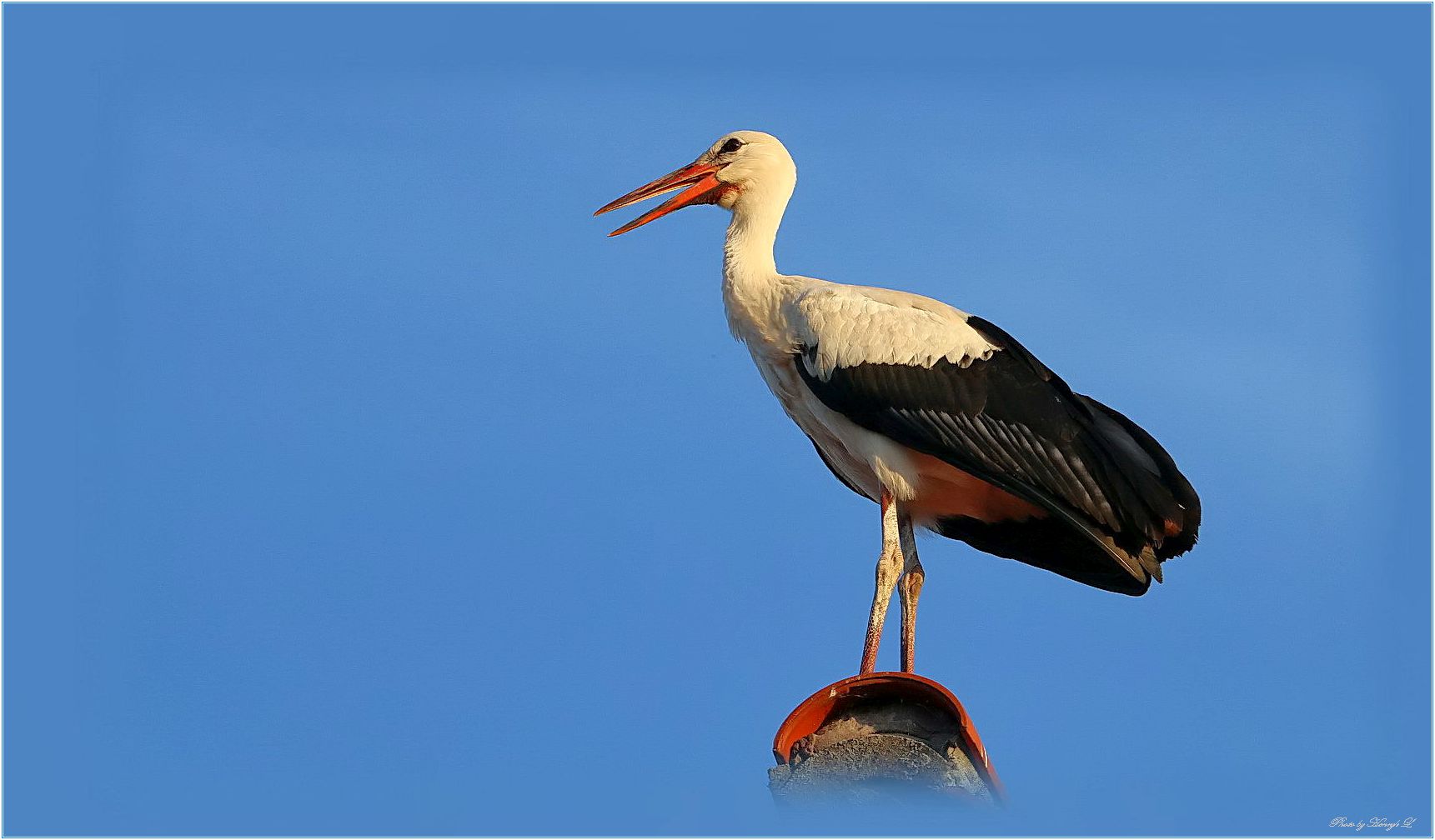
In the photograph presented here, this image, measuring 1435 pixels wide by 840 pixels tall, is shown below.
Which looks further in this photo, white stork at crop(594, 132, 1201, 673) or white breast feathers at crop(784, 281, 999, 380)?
white breast feathers at crop(784, 281, 999, 380)

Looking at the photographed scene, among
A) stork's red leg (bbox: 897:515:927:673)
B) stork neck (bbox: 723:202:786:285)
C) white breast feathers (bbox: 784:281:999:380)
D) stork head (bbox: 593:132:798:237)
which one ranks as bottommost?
stork's red leg (bbox: 897:515:927:673)

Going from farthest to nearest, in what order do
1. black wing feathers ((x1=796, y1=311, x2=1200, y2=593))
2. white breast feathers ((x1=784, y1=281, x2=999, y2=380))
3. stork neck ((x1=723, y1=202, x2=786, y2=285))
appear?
1. stork neck ((x1=723, y1=202, x2=786, y2=285))
2. white breast feathers ((x1=784, y1=281, x2=999, y2=380))
3. black wing feathers ((x1=796, y1=311, x2=1200, y2=593))

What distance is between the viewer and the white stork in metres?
8.41

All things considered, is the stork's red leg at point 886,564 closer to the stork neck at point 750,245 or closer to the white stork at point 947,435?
the white stork at point 947,435

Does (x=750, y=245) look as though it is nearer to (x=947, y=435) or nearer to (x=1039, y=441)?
(x=947, y=435)

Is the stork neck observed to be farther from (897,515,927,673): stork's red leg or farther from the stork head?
(897,515,927,673): stork's red leg

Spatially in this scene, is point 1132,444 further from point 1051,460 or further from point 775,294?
point 775,294

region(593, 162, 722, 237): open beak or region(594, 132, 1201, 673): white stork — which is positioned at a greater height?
region(593, 162, 722, 237): open beak

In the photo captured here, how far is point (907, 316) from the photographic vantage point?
8.88m

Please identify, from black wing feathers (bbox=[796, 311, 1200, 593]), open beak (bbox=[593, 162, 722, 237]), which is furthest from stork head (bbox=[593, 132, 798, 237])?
black wing feathers (bbox=[796, 311, 1200, 593])

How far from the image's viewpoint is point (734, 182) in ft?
31.9

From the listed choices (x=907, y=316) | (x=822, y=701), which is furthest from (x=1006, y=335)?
(x=822, y=701)

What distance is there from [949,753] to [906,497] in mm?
2417

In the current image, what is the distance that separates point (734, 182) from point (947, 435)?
2.18m
